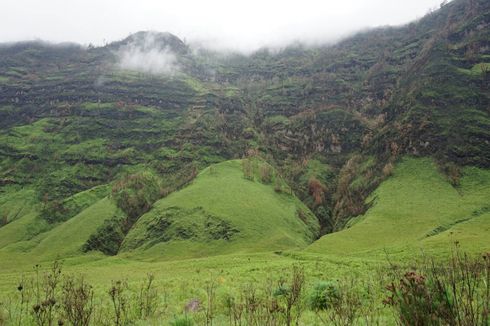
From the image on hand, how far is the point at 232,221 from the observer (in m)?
164

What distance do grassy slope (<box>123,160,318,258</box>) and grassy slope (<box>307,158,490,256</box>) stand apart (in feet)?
65.5

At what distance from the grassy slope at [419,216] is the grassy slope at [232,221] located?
65.5ft

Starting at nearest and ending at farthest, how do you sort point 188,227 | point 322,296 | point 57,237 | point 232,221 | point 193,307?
1. point 322,296
2. point 193,307
3. point 188,227
4. point 232,221
5. point 57,237

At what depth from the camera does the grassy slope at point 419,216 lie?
114312mm

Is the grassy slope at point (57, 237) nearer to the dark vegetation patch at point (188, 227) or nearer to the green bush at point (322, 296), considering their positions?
the dark vegetation patch at point (188, 227)

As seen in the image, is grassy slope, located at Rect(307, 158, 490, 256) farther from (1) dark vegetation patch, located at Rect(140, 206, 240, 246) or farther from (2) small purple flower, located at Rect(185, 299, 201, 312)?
(2) small purple flower, located at Rect(185, 299, 201, 312)

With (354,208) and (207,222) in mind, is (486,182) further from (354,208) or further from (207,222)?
(207,222)

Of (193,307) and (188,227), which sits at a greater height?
(193,307)

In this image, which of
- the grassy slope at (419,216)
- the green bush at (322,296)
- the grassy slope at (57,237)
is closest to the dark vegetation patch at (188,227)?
the grassy slope at (57,237)

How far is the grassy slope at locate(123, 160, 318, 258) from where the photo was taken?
14850cm

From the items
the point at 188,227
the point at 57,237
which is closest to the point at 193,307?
the point at 188,227

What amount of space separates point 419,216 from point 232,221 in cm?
7278

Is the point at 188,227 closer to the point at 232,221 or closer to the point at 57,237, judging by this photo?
the point at 232,221

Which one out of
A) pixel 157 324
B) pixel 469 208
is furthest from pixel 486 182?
pixel 157 324
